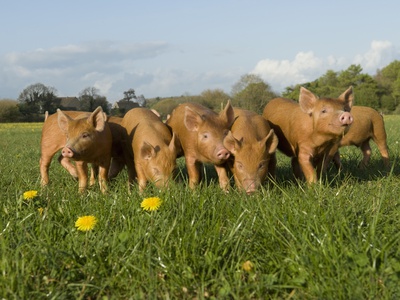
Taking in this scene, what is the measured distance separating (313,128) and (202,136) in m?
1.33

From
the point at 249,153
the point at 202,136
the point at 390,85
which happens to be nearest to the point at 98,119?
the point at 202,136

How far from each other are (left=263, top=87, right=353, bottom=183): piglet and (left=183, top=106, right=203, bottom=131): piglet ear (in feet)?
3.32

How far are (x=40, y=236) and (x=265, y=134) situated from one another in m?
3.29

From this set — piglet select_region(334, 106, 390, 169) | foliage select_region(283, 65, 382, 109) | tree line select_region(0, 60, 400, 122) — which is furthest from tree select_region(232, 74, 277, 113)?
piglet select_region(334, 106, 390, 169)

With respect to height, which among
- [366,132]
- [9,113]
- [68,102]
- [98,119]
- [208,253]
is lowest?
[68,102]

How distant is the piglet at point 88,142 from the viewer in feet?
20.2

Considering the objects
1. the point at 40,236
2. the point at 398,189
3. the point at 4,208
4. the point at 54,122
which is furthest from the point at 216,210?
the point at 54,122

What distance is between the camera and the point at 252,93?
217 ft

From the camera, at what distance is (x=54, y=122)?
7.50 meters

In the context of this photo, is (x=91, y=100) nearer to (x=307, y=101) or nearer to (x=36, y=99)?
(x=36, y=99)

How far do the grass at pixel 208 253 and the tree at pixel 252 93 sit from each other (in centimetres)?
5622

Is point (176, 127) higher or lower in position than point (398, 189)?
higher

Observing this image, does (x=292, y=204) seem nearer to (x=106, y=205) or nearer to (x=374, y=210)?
(x=374, y=210)

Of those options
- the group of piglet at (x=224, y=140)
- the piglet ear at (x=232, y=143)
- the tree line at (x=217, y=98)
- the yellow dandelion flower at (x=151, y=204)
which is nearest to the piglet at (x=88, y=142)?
the group of piglet at (x=224, y=140)
